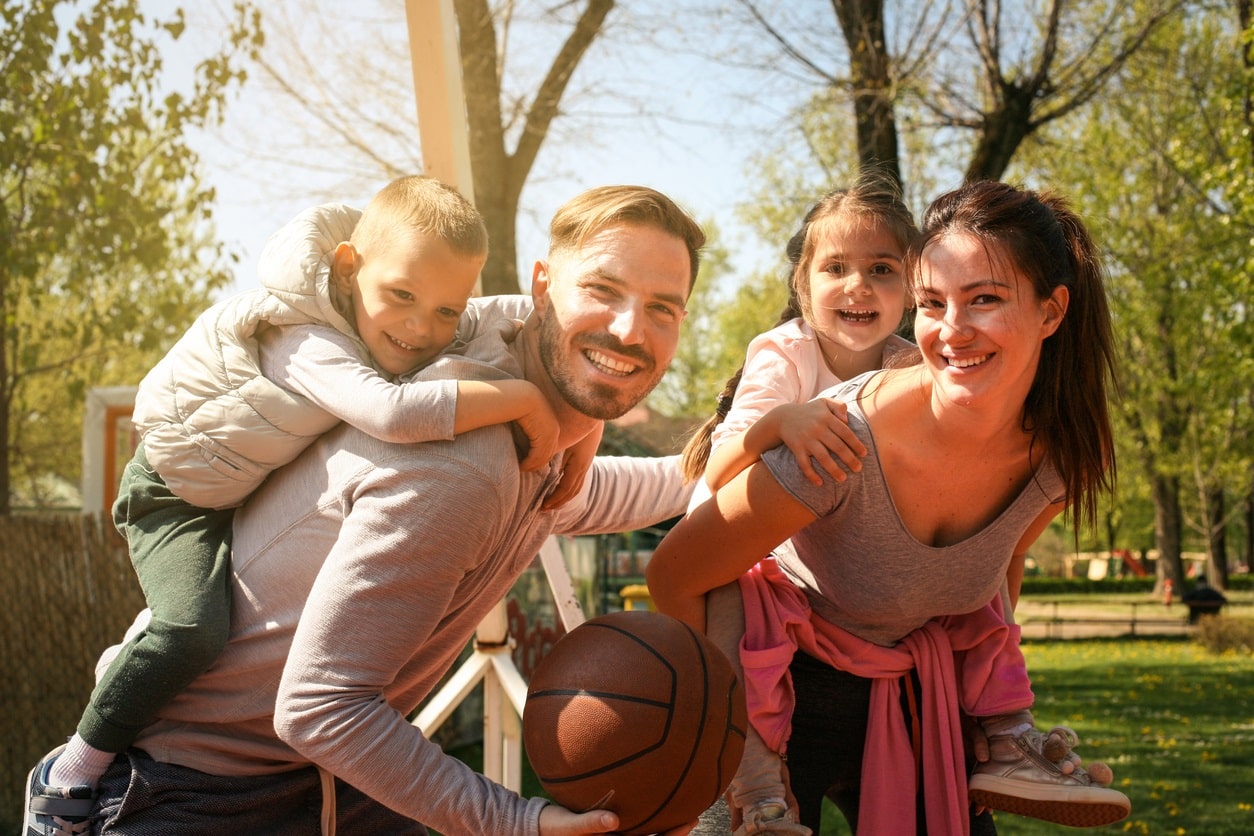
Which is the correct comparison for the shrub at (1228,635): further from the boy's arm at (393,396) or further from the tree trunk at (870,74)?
the boy's arm at (393,396)

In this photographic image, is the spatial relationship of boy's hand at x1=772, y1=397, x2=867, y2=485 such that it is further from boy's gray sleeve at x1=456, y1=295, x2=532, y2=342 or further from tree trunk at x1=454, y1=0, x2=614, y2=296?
tree trunk at x1=454, y1=0, x2=614, y2=296

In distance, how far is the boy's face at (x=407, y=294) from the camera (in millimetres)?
3043

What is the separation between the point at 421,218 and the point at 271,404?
63cm

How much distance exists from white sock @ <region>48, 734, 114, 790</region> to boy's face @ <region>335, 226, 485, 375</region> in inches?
46.4

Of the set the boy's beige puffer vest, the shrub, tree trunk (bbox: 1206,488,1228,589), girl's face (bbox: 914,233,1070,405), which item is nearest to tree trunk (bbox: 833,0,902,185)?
girl's face (bbox: 914,233,1070,405)

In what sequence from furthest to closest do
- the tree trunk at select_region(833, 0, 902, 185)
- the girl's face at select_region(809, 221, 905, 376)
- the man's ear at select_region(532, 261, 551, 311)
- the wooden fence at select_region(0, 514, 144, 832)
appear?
the tree trunk at select_region(833, 0, 902, 185)
the wooden fence at select_region(0, 514, 144, 832)
the girl's face at select_region(809, 221, 905, 376)
the man's ear at select_region(532, 261, 551, 311)

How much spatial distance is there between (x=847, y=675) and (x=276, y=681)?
160cm

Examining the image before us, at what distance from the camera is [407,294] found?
A: 306 centimetres

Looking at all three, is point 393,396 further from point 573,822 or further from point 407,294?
point 573,822

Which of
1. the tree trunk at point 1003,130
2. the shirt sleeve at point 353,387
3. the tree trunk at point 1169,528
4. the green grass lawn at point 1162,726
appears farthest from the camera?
the tree trunk at point 1169,528

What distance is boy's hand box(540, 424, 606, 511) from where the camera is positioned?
10.6 feet

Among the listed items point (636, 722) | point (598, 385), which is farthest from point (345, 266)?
point (636, 722)

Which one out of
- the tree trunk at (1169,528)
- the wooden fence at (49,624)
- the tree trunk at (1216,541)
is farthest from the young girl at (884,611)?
the tree trunk at (1216,541)

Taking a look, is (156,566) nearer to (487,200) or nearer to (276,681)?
(276,681)
